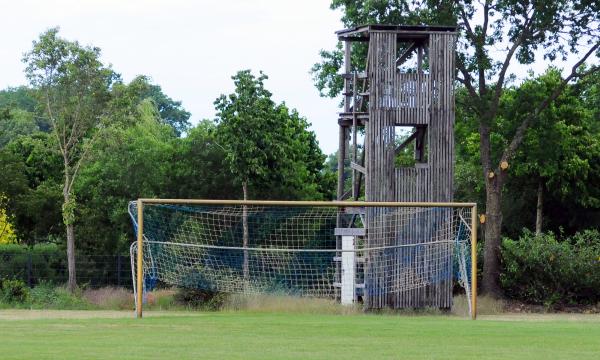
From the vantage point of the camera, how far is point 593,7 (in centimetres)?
3173

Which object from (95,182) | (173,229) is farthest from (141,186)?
(173,229)

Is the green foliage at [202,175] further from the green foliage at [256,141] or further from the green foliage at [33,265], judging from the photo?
the green foliage at [33,265]

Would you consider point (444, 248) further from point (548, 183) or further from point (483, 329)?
point (548, 183)

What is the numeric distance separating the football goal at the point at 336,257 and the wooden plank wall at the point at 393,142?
0.05 m

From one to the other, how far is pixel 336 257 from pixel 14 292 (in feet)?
31.1

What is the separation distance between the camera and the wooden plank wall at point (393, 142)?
1070 inches

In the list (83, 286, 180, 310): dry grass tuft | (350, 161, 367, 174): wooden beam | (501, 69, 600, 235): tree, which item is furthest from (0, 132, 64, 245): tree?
(501, 69, 600, 235): tree

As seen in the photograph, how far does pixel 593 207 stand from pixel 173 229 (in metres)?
21.3

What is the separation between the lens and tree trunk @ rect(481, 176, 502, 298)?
31.3m

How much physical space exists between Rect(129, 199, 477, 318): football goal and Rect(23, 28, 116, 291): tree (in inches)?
256

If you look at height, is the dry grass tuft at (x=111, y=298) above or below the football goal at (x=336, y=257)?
below

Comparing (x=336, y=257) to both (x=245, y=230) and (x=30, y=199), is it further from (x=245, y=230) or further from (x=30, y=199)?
(x=30, y=199)

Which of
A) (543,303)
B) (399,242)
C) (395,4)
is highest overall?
(395,4)

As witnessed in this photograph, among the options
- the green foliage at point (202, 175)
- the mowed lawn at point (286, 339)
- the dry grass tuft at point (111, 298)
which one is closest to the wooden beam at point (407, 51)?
the green foliage at point (202, 175)
